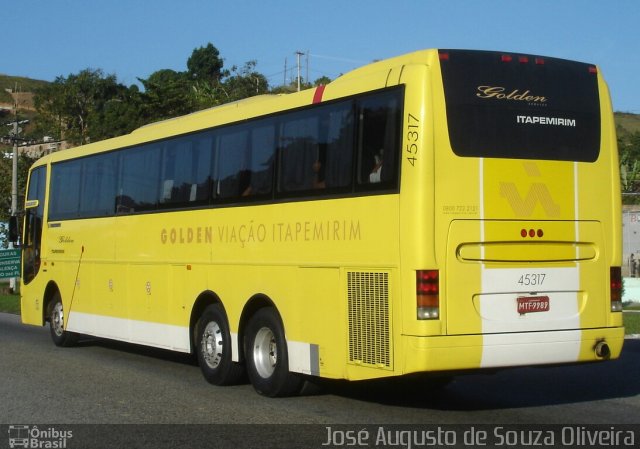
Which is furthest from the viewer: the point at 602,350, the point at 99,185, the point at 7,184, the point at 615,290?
the point at 7,184

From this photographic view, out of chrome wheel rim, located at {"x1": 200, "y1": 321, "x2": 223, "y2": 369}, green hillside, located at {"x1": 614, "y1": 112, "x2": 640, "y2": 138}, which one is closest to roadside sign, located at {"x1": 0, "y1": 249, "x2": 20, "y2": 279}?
chrome wheel rim, located at {"x1": 200, "y1": 321, "x2": 223, "y2": 369}

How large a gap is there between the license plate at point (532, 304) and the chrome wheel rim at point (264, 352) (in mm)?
3220

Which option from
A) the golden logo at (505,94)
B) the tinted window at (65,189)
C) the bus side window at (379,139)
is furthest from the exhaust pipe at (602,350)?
the tinted window at (65,189)

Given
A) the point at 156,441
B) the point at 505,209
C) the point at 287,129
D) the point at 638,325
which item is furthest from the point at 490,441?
the point at 638,325

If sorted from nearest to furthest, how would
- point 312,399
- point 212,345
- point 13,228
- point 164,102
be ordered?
point 312,399, point 212,345, point 13,228, point 164,102

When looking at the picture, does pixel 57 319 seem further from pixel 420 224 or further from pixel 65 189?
pixel 420 224

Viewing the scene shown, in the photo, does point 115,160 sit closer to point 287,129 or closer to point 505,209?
point 287,129

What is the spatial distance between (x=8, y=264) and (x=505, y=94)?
29.9 m

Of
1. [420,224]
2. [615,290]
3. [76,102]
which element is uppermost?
[76,102]

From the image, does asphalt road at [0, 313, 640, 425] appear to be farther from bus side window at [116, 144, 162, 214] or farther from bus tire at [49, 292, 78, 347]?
bus tire at [49, 292, 78, 347]

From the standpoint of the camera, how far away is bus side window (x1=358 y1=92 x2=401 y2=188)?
973 cm

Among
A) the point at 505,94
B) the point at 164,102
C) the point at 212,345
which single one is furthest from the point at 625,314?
the point at 164,102

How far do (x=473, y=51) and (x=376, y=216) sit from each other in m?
1.94

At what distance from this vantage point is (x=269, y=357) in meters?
11.8
